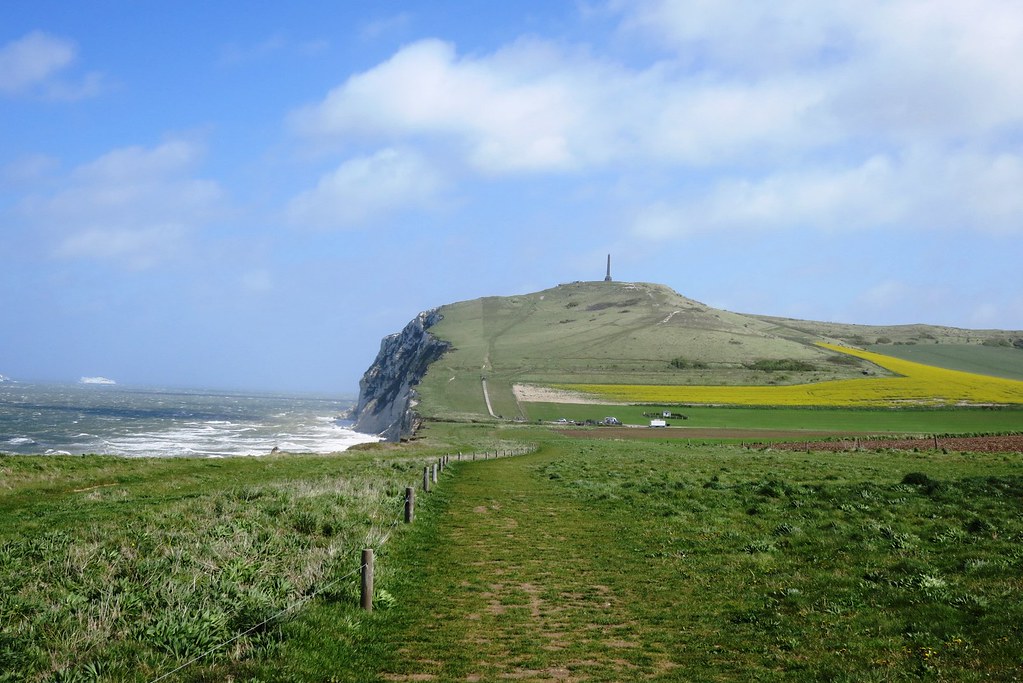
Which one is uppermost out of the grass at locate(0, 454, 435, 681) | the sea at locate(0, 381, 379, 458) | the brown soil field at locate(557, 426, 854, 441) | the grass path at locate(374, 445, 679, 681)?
the grass at locate(0, 454, 435, 681)

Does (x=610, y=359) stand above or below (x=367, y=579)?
above

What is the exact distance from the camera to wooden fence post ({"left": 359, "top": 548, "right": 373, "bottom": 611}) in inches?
433

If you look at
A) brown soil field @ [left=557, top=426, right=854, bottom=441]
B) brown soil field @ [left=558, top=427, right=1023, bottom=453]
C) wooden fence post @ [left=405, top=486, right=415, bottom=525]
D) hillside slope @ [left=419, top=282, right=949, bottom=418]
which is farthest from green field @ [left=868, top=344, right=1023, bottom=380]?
wooden fence post @ [left=405, top=486, right=415, bottom=525]

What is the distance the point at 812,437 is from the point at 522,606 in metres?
61.1

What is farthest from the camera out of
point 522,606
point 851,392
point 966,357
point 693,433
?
point 966,357

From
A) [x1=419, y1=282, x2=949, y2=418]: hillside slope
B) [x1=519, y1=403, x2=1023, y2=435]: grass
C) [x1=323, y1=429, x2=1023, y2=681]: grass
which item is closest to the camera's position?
A: [x1=323, y1=429, x2=1023, y2=681]: grass

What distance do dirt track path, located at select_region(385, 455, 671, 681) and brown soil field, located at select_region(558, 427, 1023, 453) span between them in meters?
38.0

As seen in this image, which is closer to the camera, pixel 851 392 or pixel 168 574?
pixel 168 574

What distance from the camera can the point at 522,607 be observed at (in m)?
11.6

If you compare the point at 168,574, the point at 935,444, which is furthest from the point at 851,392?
the point at 168,574

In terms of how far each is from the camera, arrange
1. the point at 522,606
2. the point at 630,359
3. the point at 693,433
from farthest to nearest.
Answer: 1. the point at 630,359
2. the point at 693,433
3. the point at 522,606

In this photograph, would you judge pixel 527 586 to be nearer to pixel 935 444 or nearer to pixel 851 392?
pixel 935 444

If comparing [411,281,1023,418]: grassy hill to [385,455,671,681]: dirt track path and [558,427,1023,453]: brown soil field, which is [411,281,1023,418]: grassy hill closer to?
[558,427,1023,453]: brown soil field

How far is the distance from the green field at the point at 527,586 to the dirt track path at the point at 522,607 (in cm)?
5
